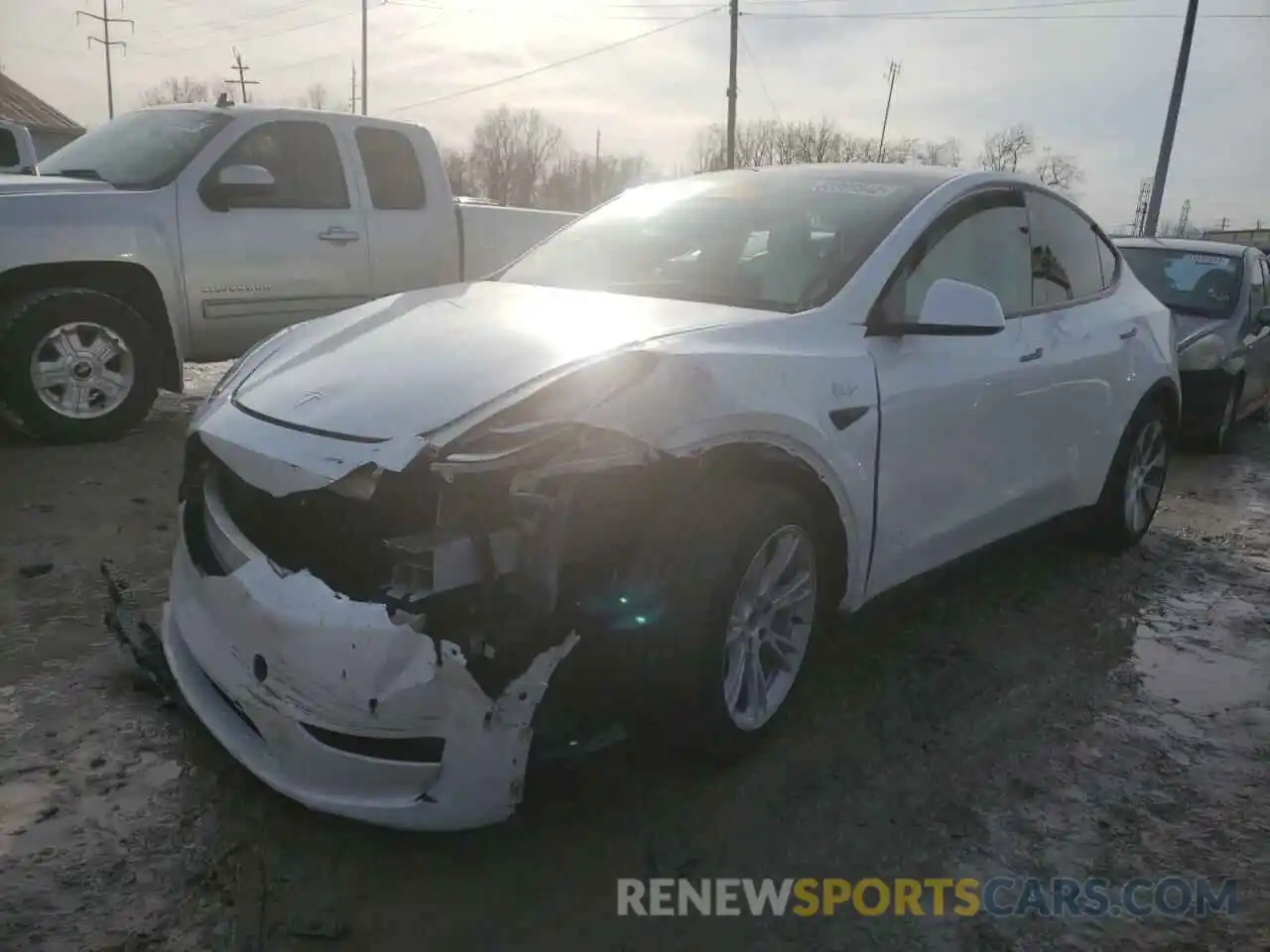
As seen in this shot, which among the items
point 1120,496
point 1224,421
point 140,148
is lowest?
point 1224,421

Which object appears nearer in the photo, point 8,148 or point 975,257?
point 975,257

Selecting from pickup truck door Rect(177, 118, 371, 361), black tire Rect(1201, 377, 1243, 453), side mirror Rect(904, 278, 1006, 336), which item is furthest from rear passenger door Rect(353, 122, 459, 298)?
black tire Rect(1201, 377, 1243, 453)

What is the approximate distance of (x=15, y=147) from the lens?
6855 millimetres

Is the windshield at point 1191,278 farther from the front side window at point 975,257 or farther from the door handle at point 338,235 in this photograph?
the door handle at point 338,235

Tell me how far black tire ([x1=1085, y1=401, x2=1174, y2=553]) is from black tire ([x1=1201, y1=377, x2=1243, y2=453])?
3.23 m

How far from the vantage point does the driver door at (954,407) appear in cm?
307

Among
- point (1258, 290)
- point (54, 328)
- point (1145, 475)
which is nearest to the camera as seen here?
point (1145, 475)

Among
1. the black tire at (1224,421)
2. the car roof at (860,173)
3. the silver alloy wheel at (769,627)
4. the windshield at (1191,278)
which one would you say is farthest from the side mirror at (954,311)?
the windshield at (1191,278)

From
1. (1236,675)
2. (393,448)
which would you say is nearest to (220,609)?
(393,448)

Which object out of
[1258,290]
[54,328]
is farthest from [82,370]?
[1258,290]

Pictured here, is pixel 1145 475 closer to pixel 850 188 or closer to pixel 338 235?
pixel 850 188

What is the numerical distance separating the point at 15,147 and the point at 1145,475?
7.30 metres

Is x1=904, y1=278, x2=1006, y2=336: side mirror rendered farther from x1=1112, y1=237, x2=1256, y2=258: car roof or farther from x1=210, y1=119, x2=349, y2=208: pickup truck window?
x1=1112, y1=237, x2=1256, y2=258: car roof

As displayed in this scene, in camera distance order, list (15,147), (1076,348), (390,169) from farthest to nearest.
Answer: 1. (390,169)
2. (15,147)
3. (1076,348)
